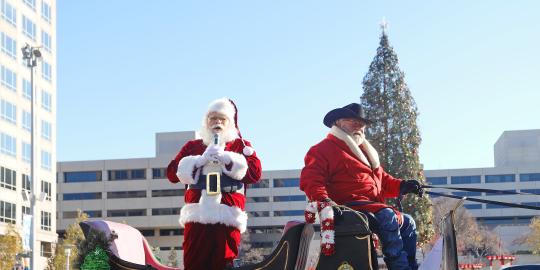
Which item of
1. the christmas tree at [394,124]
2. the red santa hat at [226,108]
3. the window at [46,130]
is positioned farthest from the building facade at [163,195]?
the red santa hat at [226,108]

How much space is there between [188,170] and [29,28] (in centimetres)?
4845

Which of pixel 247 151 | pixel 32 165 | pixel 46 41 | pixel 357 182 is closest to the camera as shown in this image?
pixel 357 182

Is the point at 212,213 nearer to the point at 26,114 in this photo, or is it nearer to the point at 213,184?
the point at 213,184

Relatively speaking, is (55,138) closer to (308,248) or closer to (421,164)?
(421,164)

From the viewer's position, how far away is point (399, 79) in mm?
28078

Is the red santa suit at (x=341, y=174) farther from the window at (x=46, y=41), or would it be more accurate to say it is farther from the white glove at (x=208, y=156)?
the window at (x=46, y=41)

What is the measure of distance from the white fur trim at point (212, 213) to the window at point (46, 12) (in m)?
50.5

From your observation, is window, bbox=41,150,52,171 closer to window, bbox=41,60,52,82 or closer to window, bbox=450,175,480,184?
window, bbox=41,60,52,82

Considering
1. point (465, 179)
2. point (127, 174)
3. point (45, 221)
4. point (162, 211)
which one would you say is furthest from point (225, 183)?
point (465, 179)

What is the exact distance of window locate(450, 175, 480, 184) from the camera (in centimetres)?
8325

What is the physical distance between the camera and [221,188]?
19.6 ft

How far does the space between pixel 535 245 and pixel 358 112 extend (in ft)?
166

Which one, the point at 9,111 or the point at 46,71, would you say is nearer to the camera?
the point at 9,111

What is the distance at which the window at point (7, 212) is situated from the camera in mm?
48203
